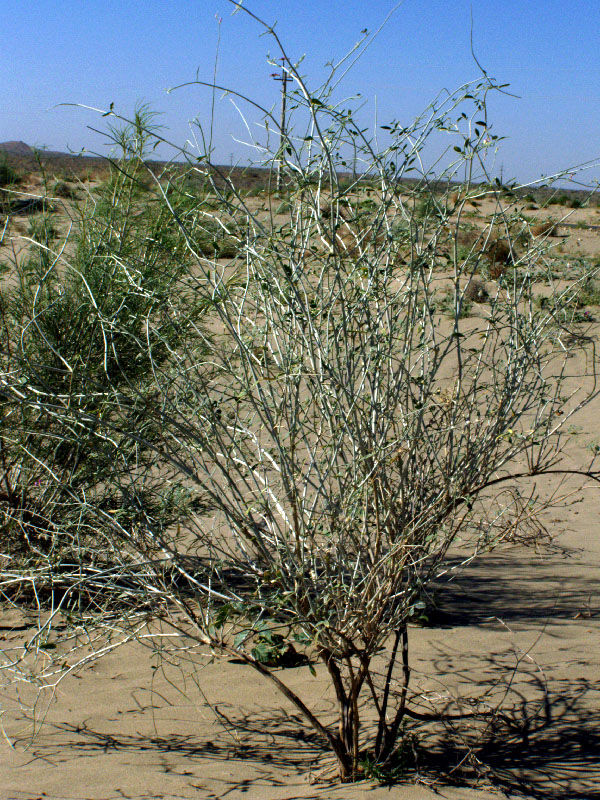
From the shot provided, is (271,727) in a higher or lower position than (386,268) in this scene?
lower

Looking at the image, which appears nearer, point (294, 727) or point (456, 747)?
point (456, 747)

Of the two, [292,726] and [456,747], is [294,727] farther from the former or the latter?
[456,747]

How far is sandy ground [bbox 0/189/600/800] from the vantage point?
2.89 meters

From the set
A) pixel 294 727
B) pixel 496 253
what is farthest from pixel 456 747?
pixel 496 253

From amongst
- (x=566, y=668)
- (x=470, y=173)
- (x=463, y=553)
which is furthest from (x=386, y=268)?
(x=463, y=553)

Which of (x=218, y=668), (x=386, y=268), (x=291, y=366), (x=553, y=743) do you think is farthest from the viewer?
(x=218, y=668)

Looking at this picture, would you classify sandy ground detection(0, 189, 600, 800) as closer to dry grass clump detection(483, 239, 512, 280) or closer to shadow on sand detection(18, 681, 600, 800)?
shadow on sand detection(18, 681, 600, 800)

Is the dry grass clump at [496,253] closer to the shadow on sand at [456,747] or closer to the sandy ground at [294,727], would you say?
the sandy ground at [294,727]

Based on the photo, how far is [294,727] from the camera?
345cm

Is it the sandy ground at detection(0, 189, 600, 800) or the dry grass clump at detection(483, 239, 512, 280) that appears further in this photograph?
the dry grass clump at detection(483, 239, 512, 280)

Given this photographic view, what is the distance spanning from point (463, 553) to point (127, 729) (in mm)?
3432

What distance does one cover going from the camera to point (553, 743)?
10.4 feet

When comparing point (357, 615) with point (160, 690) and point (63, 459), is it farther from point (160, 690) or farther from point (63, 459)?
point (63, 459)

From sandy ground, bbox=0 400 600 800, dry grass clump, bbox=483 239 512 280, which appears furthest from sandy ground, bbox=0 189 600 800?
dry grass clump, bbox=483 239 512 280
